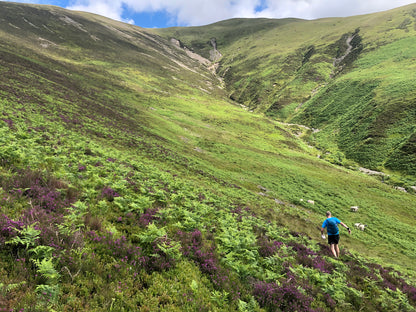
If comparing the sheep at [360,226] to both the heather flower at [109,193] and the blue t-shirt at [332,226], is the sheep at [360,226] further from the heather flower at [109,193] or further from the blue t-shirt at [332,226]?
the heather flower at [109,193]

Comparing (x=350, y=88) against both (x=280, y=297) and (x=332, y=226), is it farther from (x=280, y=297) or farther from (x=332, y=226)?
(x=280, y=297)

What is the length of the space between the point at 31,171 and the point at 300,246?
16.2m

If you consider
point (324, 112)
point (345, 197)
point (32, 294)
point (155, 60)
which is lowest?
point (345, 197)

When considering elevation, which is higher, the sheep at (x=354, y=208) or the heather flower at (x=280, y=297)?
the heather flower at (x=280, y=297)

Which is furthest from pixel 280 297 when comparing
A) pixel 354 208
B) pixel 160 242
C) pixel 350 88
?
pixel 350 88

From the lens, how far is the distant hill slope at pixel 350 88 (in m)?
57.6

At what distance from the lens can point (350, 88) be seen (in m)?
90.2

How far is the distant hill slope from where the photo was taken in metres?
57.6

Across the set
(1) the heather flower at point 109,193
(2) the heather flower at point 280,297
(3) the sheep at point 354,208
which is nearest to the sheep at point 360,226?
(3) the sheep at point 354,208

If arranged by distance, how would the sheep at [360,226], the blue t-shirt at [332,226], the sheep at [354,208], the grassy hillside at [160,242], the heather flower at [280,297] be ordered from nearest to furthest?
the grassy hillside at [160,242] → the heather flower at [280,297] → the blue t-shirt at [332,226] → the sheep at [360,226] → the sheep at [354,208]

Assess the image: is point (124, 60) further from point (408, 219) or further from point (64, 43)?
point (408, 219)

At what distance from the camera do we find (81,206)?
816cm

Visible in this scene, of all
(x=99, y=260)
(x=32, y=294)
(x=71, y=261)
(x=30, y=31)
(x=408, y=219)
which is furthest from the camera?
(x=30, y=31)

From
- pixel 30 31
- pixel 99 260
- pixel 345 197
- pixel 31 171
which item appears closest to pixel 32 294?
pixel 99 260
